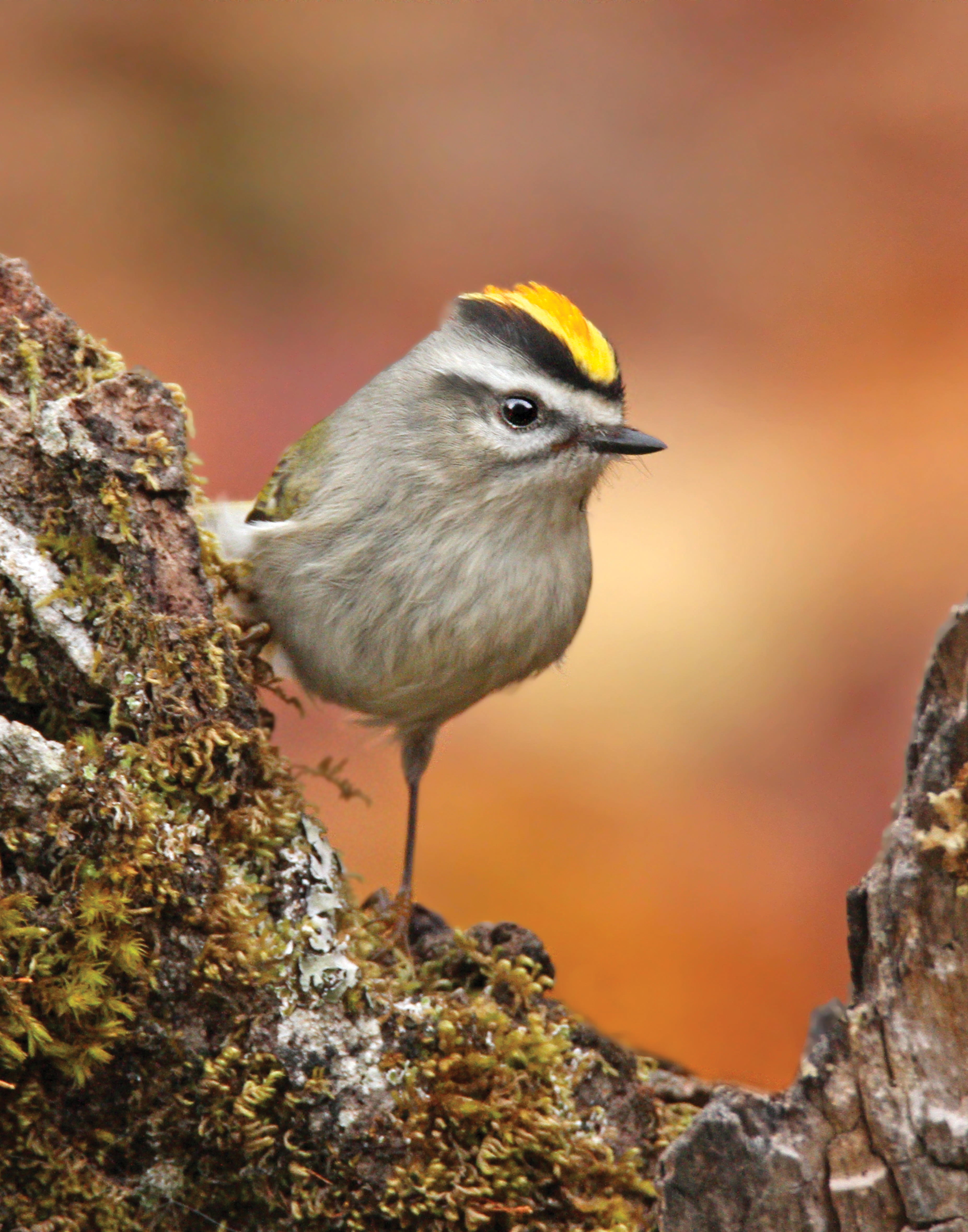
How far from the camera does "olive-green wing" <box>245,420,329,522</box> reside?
7.81 feet

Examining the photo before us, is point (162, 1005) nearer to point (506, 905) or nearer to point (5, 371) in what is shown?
point (5, 371)

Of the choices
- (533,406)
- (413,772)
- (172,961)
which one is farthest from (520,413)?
(172,961)

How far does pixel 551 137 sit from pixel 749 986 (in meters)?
4.00

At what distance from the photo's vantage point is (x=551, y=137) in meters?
5.85

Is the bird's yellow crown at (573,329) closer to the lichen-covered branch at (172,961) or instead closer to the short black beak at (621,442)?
the short black beak at (621,442)

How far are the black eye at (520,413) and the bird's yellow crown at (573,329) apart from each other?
114mm

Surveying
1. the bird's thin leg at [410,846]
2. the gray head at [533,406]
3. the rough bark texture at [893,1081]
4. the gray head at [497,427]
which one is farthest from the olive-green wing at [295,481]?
the rough bark texture at [893,1081]

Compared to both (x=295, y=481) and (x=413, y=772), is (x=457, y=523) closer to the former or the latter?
(x=295, y=481)

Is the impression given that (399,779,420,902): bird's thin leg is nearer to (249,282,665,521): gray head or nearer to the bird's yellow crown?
(249,282,665,521): gray head

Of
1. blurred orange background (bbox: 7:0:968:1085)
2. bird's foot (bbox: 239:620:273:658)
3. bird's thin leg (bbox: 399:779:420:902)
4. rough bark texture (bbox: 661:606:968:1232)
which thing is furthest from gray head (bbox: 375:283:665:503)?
blurred orange background (bbox: 7:0:968:1085)

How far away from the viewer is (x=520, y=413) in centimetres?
225

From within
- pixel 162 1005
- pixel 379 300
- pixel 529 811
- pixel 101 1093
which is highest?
pixel 379 300

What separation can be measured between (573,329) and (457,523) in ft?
1.35

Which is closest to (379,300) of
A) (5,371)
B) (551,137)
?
(551,137)
